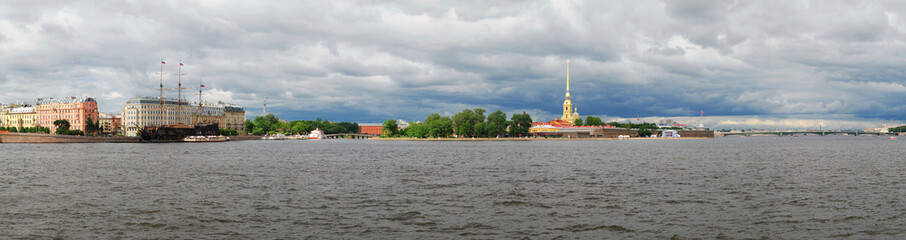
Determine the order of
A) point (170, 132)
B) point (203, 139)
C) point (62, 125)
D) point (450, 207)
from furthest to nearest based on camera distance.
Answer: point (62, 125)
point (203, 139)
point (170, 132)
point (450, 207)

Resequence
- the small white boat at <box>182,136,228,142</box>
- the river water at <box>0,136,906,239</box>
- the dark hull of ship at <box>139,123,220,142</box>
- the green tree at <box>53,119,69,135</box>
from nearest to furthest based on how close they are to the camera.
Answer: the river water at <box>0,136,906,239</box>
the dark hull of ship at <box>139,123,220,142</box>
the small white boat at <box>182,136,228,142</box>
the green tree at <box>53,119,69,135</box>

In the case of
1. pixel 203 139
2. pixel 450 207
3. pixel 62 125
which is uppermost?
pixel 62 125

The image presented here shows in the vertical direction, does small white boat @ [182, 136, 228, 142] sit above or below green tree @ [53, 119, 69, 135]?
below

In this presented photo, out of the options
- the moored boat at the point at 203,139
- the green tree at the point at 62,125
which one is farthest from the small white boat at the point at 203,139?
the green tree at the point at 62,125

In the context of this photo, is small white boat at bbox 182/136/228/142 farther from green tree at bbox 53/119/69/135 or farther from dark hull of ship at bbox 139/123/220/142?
green tree at bbox 53/119/69/135

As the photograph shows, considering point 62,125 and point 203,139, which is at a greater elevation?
point 62,125

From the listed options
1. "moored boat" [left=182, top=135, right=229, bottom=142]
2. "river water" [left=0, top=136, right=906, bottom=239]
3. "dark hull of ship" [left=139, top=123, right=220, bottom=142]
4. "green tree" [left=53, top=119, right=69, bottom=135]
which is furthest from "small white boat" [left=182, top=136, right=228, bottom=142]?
"river water" [left=0, top=136, right=906, bottom=239]

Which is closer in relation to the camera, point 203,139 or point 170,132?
point 170,132

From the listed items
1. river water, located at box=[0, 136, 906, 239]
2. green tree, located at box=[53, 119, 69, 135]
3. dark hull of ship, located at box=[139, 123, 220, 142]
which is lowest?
river water, located at box=[0, 136, 906, 239]

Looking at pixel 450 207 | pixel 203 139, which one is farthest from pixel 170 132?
pixel 450 207

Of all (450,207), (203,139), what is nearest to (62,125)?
(203,139)

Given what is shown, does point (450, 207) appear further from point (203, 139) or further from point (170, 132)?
point (203, 139)

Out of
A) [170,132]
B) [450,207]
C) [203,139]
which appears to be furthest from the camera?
[203,139]

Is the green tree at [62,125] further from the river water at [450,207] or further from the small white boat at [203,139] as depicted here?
the river water at [450,207]
